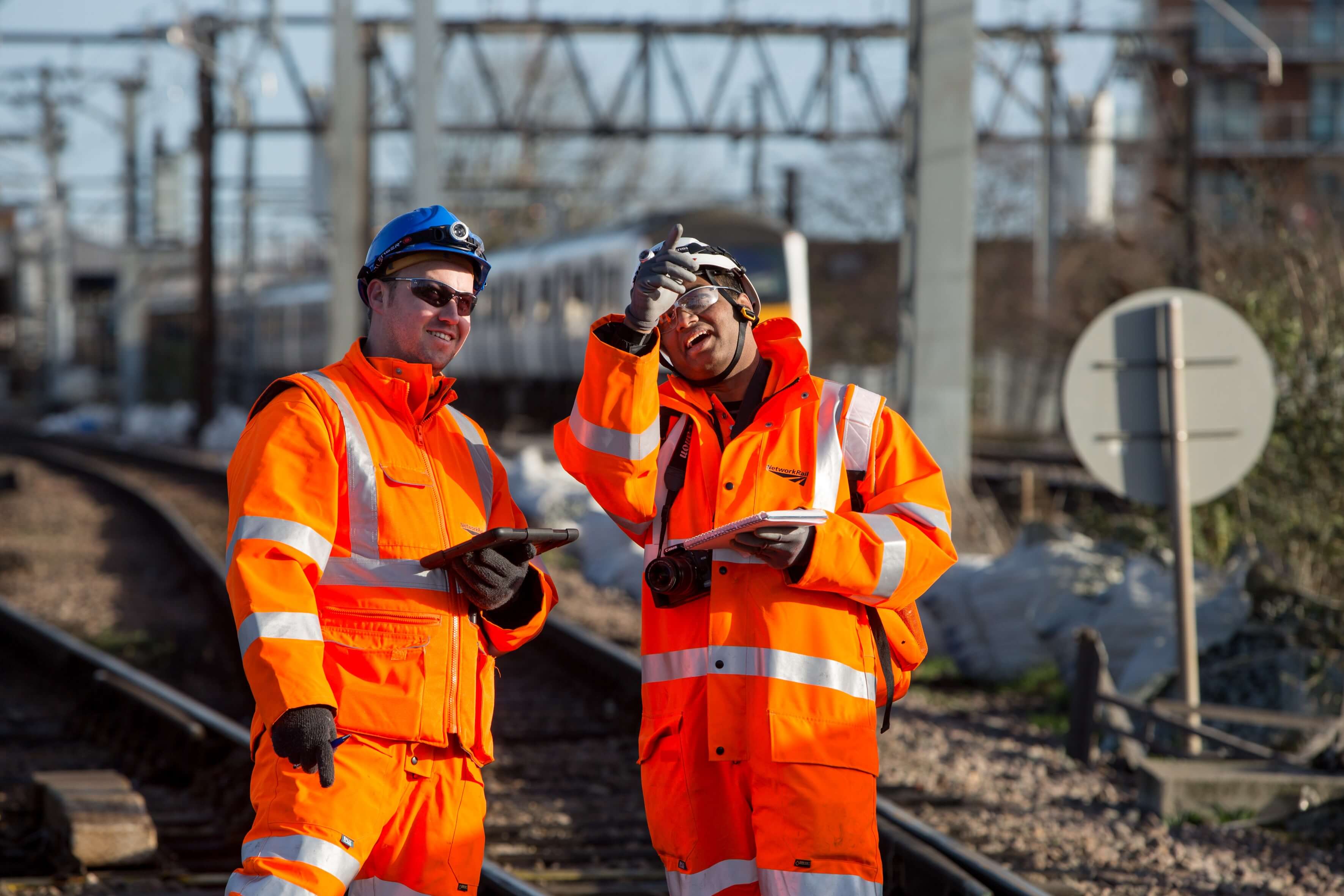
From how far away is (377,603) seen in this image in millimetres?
3137

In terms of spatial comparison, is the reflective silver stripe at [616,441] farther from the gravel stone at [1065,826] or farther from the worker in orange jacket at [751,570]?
the gravel stone at [1065,826]

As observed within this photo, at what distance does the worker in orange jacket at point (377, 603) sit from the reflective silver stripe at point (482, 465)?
1.7 inches

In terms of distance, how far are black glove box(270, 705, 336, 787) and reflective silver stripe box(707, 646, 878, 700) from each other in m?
0.78

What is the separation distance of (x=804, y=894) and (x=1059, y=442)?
2922 centimetres

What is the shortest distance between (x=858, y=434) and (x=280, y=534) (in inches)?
47.4

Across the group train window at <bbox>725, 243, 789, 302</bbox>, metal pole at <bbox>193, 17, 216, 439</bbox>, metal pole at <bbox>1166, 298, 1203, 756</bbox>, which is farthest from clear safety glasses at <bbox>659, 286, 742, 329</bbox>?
metal pole at <bbox>193, 17, 216, 439</bbox>

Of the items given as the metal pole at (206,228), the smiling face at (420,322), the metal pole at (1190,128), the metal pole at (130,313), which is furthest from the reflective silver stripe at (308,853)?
the metal pole at (130,313)

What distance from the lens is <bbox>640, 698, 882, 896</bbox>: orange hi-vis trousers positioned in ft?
10.3

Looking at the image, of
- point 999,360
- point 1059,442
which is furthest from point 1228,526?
point 999,360

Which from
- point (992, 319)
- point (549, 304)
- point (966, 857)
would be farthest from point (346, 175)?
point (992, 319)

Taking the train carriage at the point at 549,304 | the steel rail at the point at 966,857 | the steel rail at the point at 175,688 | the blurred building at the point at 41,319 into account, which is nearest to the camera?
the steel rail at the point at 966,857

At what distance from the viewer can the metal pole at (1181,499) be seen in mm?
6680

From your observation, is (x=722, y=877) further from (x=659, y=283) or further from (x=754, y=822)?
(x=659, y=283)

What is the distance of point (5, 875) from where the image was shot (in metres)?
5.20
